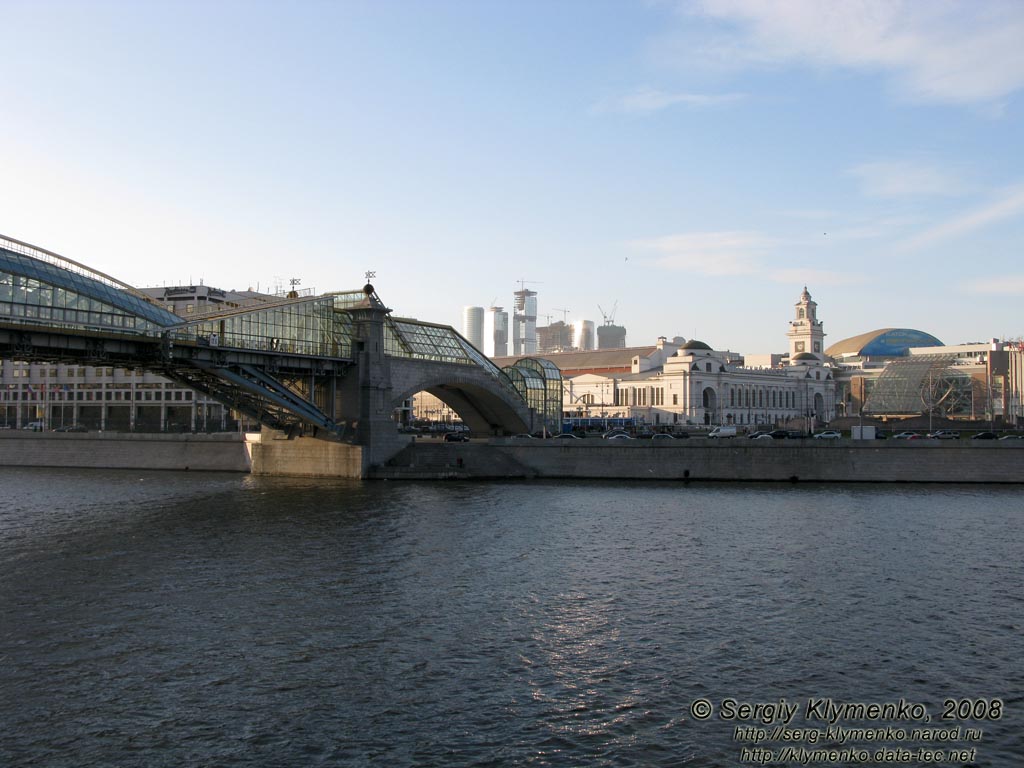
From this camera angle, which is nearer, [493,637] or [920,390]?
[493,637]

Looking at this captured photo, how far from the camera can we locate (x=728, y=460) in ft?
252

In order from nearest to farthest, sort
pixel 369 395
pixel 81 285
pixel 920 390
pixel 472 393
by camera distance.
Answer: pixel 81 285
pixel 369 395
pixel 472 393
pixel 920 390

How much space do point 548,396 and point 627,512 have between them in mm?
51672

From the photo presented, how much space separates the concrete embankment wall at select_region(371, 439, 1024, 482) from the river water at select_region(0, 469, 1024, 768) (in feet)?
69.9

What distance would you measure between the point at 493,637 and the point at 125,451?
79019 millimetres

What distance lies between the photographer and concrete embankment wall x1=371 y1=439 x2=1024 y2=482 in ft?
236

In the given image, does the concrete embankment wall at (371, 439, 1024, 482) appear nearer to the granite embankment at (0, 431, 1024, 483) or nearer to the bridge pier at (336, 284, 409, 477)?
the granite embankment at (0, 431, 1024, 483)

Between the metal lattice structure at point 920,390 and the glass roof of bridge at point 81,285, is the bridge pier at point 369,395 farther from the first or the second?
the metal lattice structure at point 920,390

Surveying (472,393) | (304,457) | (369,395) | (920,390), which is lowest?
(304,457)

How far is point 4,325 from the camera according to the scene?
53.0 metres

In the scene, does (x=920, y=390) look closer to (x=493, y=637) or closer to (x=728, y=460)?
(x=728, y=460)

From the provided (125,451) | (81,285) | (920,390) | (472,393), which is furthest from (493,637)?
(920,390)

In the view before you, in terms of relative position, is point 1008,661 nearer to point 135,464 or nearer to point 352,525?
point 352,525

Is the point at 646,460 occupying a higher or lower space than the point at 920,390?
lower
